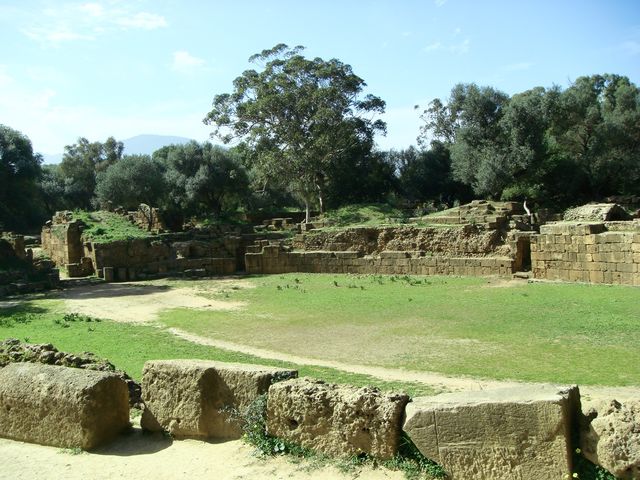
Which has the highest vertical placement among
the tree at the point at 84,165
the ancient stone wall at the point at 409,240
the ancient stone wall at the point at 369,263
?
the tree at the point at 84,165

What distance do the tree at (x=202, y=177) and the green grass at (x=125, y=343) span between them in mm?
22888

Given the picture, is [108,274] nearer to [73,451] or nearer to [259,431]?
[73,451]

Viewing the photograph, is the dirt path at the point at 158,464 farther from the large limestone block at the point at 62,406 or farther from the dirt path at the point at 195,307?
the dirt path at the point at 195,307

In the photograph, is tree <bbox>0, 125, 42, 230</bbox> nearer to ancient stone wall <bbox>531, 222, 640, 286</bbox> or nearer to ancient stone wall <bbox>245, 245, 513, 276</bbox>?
ancient stone wall <bbox>245, 245, 513, 276</bbox>

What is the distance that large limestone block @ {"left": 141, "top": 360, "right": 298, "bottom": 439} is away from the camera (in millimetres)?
6137

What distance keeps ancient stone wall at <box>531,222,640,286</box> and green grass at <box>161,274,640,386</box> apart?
37.6 inches

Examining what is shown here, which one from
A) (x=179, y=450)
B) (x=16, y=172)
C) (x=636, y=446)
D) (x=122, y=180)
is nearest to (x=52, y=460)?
(x=179, y=450)

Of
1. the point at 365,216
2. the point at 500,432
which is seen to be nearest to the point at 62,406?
the point at 500,432

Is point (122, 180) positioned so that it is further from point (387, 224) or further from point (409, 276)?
point (409, 276)

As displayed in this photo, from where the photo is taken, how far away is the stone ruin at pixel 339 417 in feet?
15.2

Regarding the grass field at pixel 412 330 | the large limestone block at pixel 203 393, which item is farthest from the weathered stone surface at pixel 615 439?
the grass field at pixel 412 330

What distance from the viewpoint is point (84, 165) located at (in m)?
64.5

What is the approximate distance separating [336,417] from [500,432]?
1.50 meters

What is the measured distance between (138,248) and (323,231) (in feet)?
28.6
